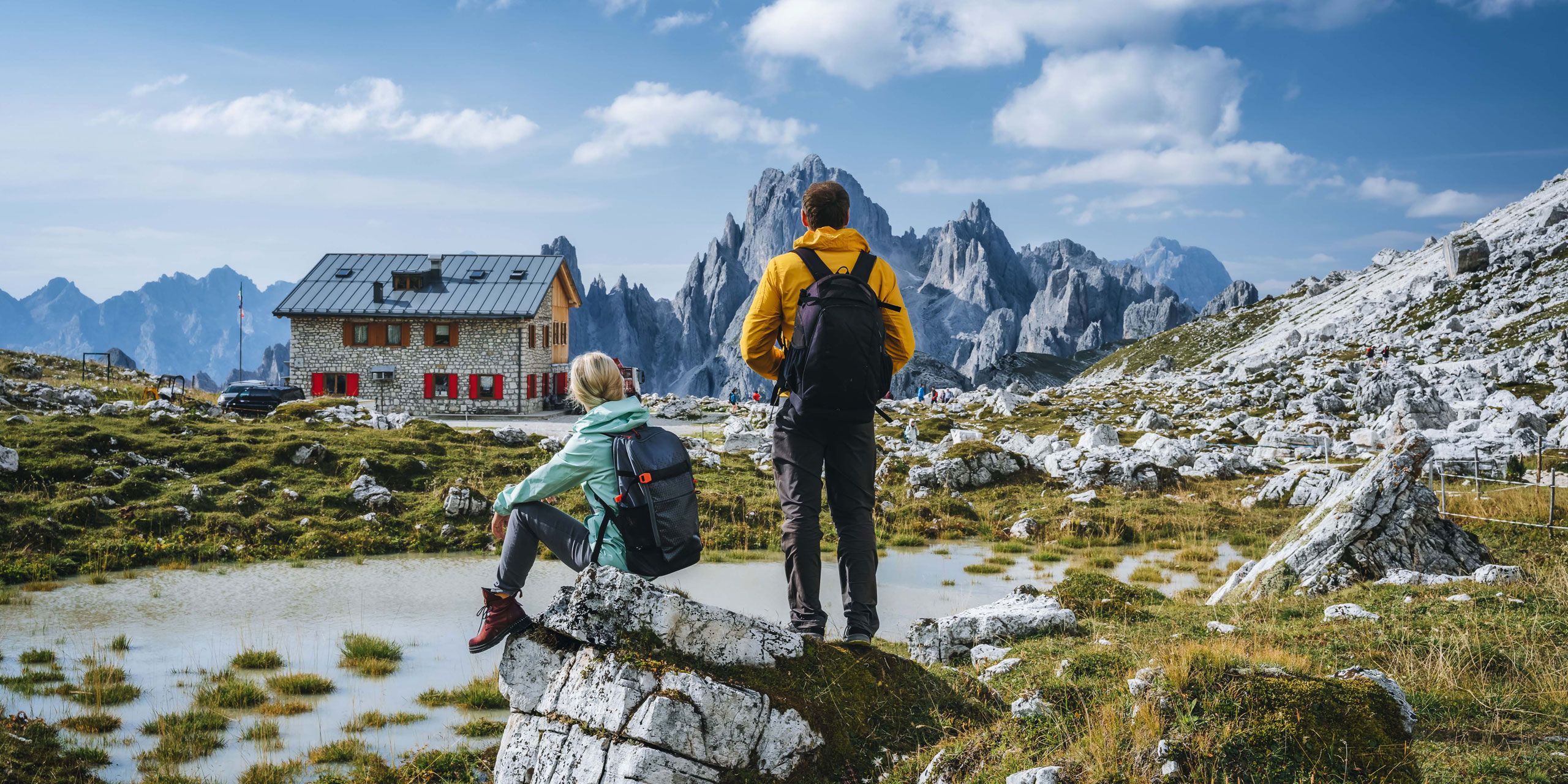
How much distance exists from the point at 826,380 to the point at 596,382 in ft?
4.96

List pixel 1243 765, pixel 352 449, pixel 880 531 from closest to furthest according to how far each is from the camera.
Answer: pixel 1243 765
pixel 880 531
pixel 352 449

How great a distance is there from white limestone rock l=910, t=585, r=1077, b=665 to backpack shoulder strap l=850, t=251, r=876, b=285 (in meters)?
3.25

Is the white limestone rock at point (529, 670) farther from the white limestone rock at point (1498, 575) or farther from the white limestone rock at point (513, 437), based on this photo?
the white limestone rock at point (513, 437)

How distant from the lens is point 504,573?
524 cm

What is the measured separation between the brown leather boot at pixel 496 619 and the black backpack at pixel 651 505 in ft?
1.82

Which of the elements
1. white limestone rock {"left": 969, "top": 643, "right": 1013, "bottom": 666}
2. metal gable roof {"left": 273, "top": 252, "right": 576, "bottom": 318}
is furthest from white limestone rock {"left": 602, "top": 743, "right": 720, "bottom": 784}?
metal gable roof {"left": 273, "top": 252, "right": 576, "bottom": 318}

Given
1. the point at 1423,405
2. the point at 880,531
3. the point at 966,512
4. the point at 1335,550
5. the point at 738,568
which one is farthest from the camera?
the point at 1423,405

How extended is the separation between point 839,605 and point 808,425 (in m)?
4.03

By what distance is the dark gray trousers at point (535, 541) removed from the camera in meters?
5.26

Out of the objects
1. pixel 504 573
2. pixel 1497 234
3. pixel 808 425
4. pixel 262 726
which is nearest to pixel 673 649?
pixel 504 573

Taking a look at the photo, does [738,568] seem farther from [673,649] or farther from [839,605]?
[673,649]

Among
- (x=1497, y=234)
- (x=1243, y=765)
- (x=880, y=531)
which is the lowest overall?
(x=880, y=531)

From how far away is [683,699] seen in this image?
402 cm

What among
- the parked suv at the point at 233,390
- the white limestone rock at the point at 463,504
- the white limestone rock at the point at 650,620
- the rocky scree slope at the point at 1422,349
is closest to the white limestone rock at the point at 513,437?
the white limestone rock at the point at 463,504
